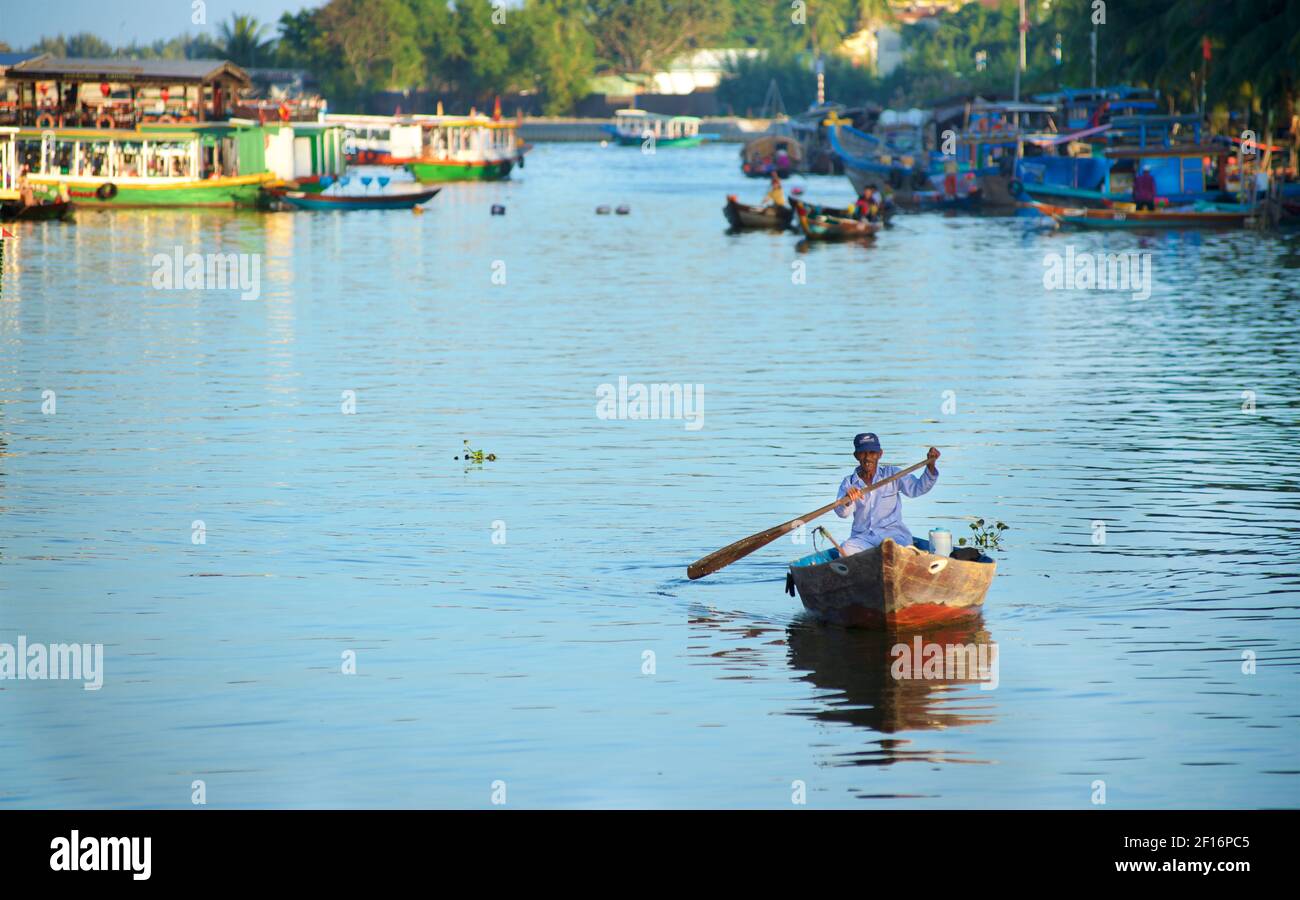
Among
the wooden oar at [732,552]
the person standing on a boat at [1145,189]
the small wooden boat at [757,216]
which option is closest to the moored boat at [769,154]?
the small wooden boat at [757,216]

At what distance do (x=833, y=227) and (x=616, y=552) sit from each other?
157 ft

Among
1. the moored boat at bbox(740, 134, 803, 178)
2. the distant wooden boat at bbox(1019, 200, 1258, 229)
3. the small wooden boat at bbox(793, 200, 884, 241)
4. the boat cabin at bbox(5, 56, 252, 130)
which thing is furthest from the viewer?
the moored boat at bbox(740, 134, 803, 178)

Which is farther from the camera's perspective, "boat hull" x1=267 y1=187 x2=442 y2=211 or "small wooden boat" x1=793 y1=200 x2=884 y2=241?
"boat hull" x1=267 y1=187 x2=442 y2=211

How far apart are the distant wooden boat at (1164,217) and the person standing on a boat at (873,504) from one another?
5617cm

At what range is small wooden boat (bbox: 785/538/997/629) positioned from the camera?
1683 centimetres

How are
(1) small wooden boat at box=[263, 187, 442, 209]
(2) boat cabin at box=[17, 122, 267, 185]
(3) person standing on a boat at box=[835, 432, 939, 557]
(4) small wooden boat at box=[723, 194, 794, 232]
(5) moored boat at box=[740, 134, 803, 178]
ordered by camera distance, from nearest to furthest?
1. (3) person standing on a boat at box=[835, 432, 939, 557]
2. (4) small wooden boat at box=[723, 194, 794, 232]
3. (2) boat cabin at box=[17, 122, 267, 185]
4. (1) small wooden boat at box=[263, 187, 442, 209]
5. (5) moored boat at box=[740, 134, 803, 178]

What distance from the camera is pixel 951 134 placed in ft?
318

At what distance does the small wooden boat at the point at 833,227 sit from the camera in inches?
2633

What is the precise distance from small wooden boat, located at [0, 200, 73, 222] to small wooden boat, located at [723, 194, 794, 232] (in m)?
26.2

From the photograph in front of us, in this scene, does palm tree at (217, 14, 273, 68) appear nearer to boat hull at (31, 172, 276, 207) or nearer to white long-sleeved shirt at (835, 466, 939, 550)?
boat hull at (31, 172, 276, 207)

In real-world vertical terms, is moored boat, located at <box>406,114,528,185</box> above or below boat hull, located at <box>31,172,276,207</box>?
above

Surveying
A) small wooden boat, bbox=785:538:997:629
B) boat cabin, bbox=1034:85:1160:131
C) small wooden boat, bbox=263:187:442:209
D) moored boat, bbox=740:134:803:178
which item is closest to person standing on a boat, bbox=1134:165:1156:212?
boat cabin, bbox=1034:85:1160:131

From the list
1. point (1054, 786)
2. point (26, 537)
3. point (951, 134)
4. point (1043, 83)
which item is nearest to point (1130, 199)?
point (951, 134)

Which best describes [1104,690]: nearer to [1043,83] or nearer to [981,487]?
[981,487]
